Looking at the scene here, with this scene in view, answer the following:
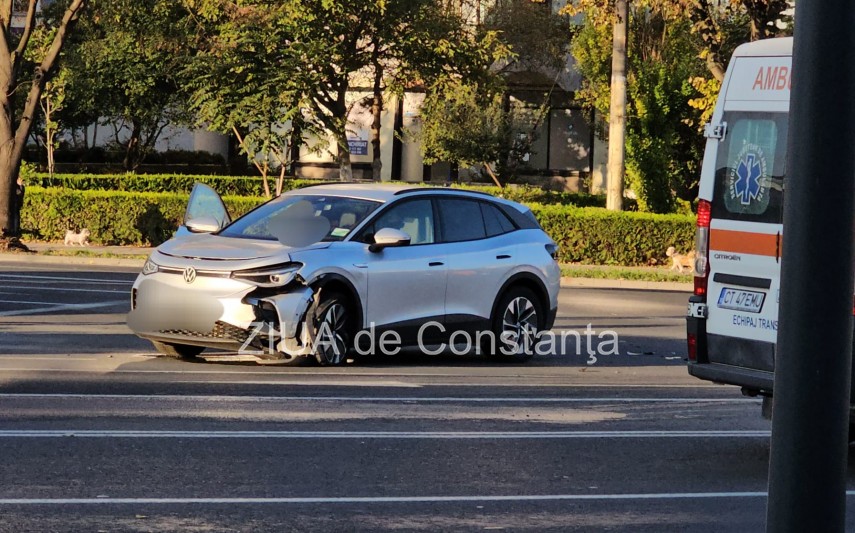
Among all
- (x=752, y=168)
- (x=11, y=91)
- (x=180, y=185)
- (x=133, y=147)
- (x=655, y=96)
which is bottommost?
(x=180, y=185)

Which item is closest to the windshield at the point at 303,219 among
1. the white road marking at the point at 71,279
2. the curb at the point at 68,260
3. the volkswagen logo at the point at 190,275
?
the volkswagen logo at the point at 190,275

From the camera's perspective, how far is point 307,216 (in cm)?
1258

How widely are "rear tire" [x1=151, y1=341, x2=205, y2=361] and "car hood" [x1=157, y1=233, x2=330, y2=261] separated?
2.82 ft

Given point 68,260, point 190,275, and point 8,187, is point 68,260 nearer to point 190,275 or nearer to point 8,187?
point 8,187

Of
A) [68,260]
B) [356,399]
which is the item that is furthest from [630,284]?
[356,399]

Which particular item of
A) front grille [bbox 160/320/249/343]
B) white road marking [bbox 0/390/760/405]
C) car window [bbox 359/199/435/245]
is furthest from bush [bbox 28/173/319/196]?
white road marking [bbox 0/390/760/405]

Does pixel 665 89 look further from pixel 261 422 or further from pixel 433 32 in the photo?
pixel 261 422

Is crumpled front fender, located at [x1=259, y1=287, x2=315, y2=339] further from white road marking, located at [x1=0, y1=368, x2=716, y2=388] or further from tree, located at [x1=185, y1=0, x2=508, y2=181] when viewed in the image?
tree, located at [x1=185, y1=0, x2=508, y2=181]

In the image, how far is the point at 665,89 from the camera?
35406 mm

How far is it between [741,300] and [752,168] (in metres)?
0.81

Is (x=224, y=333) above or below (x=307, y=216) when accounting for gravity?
below

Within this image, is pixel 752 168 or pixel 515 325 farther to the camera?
pixel 515 325

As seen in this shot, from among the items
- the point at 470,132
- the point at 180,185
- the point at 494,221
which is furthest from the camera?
the point at 470,132

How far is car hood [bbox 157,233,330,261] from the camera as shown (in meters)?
11.6
